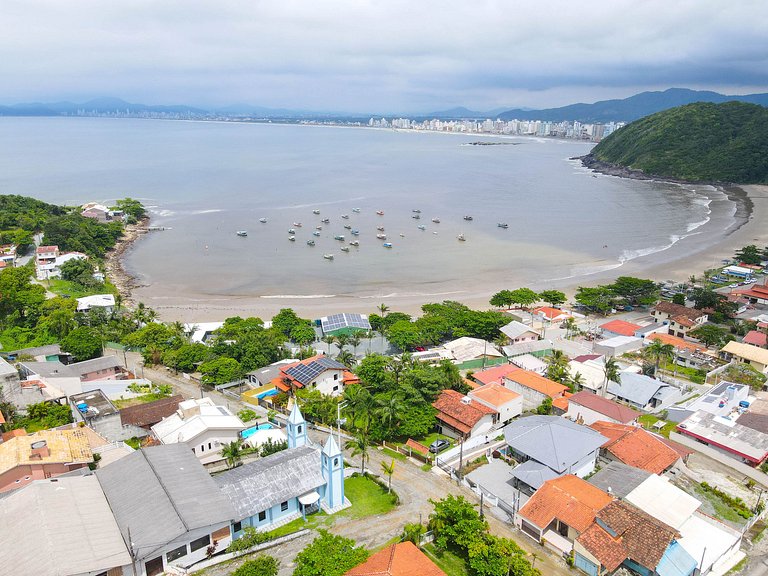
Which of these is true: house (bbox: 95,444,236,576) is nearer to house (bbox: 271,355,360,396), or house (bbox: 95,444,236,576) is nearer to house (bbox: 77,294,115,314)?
house (bbox: 271,355,360,396)

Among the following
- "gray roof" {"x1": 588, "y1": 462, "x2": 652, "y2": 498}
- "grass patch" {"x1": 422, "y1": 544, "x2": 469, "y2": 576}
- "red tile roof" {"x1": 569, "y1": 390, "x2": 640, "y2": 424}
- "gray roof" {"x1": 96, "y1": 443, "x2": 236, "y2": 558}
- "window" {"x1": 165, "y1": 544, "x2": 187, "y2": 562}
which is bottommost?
"grass patch" {"x1": 422, "y1": 544, "x2": 469, "y2": 576}

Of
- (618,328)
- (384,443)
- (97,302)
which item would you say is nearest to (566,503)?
(384,443)

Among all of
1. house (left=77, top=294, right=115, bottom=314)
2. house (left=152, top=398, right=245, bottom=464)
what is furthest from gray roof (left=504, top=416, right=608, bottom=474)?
house (left=77, top=294, right=115, bottom=314)

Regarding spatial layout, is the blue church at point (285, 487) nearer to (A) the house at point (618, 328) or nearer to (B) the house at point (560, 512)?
(B) the house at point (560, 512)

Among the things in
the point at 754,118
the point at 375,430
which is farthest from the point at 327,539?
the point at 754,118

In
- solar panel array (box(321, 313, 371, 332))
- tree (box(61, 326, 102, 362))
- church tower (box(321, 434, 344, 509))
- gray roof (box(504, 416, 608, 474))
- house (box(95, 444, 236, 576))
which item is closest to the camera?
house (box(95, 444, 236, 576))

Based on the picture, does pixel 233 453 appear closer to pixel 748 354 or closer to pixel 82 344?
pixel 82 344

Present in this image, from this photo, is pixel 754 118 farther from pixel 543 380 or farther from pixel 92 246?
pixel 92 246
